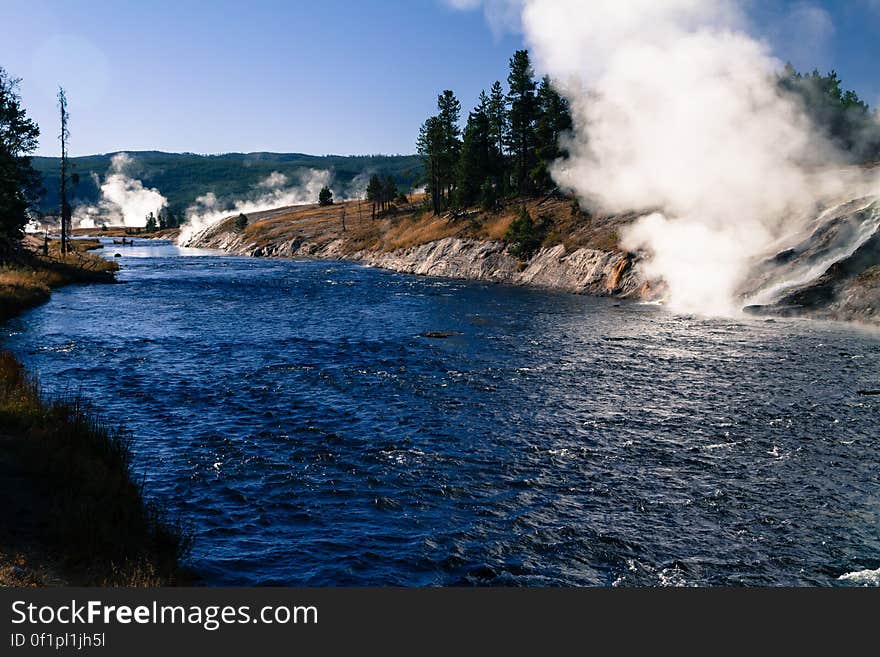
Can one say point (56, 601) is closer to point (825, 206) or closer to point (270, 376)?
point (270, 376)

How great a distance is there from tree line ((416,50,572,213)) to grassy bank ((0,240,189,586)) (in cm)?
7294

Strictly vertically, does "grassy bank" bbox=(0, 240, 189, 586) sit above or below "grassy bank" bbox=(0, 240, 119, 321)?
below

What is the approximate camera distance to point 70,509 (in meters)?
11.3

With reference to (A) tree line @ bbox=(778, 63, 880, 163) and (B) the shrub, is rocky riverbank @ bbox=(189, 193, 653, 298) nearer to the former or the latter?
(B) the shrub

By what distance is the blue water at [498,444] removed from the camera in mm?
12352

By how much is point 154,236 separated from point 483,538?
206 metres

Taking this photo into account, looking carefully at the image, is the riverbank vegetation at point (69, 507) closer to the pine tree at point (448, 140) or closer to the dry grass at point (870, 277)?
the dry grass at point (870, 277)

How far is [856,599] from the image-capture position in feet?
32.8

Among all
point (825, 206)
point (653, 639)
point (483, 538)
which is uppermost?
point (825, 206)

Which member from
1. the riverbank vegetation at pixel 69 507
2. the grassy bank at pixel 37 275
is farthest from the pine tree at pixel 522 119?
the riverbank vegetation at pixel 69 507

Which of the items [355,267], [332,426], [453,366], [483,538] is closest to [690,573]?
[483,538]

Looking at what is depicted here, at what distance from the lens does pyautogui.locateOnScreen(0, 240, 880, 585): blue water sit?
40.5 ft

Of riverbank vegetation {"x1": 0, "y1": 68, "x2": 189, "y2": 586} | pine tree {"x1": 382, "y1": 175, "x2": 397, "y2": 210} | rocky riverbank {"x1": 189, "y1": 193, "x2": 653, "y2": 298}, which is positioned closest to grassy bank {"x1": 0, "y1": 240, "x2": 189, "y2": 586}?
riverbank vegetation {"x1": 0, "y1": 68, "x2": 189, "y2": 586}

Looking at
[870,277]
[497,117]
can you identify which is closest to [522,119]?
[497,117]
